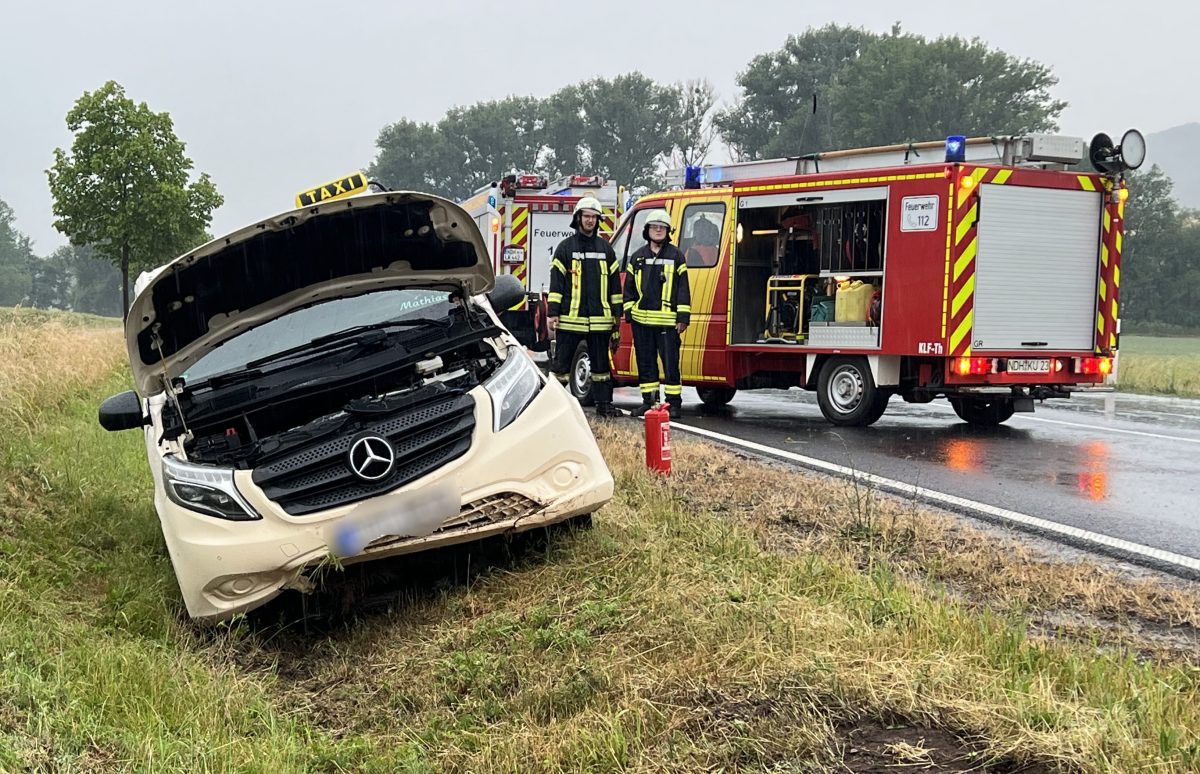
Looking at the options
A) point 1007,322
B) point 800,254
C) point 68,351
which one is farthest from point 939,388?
point 68,351

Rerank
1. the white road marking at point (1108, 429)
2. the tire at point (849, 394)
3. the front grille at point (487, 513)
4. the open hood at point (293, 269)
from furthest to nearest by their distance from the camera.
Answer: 1. the tire at point (849, 394)
2. the white road marking at point (1108, 429)
3. the open hood at point (293, 269)
4. the front grille at point (487, 513)

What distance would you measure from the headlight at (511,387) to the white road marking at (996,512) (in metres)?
1.77

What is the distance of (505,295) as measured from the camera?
5.54m

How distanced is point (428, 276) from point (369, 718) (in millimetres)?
2318

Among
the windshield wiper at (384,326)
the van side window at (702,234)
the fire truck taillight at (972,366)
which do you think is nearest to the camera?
the windshield wiper at (384,326)

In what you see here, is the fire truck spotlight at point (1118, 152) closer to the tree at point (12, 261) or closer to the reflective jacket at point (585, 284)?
the reflective jacket at point (585, 284)

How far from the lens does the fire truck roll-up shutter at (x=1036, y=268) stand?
9297 millimetres

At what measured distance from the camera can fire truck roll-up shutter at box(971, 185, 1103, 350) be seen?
9297mm

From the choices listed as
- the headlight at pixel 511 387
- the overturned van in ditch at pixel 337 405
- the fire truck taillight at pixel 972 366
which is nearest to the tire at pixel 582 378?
the fire truck taillight at pixel 972 366

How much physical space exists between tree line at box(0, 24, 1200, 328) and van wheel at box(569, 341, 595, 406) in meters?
4.51

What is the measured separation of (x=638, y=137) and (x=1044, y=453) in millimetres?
66898

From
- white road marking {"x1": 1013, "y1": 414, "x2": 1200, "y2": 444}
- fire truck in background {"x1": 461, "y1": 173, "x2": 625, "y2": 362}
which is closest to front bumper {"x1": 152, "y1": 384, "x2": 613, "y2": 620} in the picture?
white road marking {"x1": 1013, "y1": 414, "x2": 1200, "y2": 444}

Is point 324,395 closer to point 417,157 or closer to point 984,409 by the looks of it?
point 984,409

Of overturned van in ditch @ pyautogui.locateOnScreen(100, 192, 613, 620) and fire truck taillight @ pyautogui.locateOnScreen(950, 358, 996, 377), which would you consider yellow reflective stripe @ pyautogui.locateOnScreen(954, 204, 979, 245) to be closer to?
fire truck taillight @ pyautogui.locateOnScreen(950, 358, 996, 377)
